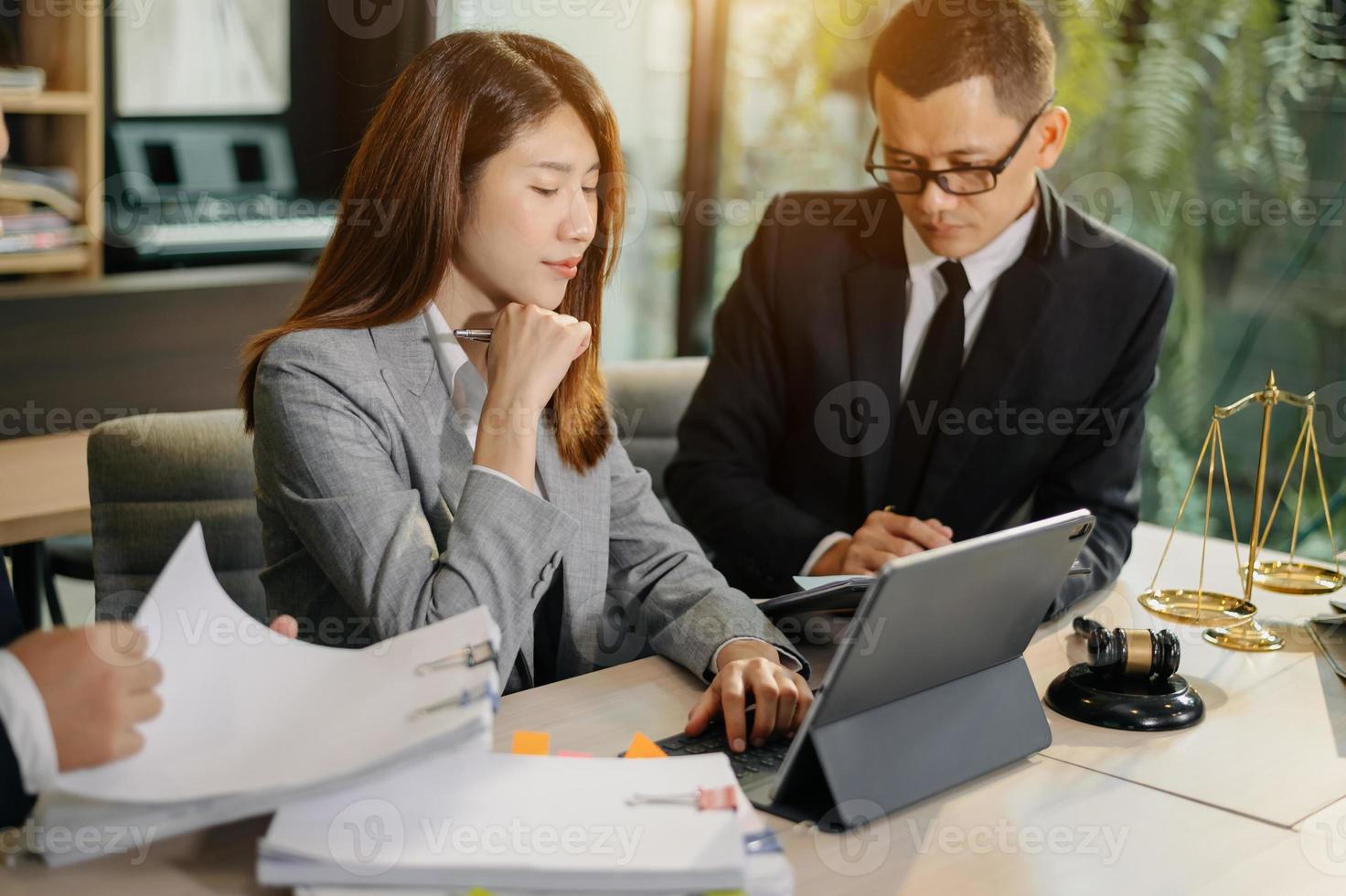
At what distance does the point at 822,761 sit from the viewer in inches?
43.8

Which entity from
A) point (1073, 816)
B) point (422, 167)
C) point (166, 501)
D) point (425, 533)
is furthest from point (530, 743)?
point (166, 501)

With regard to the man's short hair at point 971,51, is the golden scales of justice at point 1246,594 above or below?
below

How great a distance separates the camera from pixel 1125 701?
1398 millimetres

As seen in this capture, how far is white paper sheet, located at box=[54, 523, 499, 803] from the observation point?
0.93 meters

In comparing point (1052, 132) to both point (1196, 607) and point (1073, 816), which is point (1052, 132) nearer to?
point (1196, 607)

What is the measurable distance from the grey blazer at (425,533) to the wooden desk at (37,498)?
526 mm

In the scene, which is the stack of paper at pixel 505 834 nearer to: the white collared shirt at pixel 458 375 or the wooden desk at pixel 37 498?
the white collared shirt at pixel 458 375

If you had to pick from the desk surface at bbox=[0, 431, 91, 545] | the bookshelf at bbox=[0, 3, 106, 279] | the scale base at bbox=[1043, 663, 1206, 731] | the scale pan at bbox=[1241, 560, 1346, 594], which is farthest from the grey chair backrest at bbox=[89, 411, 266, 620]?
the bookshelf at bbox=[0, 3, 106, 279]

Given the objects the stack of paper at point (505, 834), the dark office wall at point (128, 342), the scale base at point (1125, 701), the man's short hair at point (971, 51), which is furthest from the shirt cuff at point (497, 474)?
the dark office wall at point (128, 342)

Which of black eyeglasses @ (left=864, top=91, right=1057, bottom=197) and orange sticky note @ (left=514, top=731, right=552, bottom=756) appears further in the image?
black eyeglasses @ (left=864, top=91, right=1057, bottom=197)

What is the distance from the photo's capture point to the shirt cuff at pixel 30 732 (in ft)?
3.02

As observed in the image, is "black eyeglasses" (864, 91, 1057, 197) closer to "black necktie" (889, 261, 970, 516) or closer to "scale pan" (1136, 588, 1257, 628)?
"black necktie" (889, 261, 970, 516)

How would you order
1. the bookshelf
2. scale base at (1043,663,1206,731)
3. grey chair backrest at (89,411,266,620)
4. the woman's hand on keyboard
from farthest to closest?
the bookshelf → grey chair backrest at (89,411,266,620) → scale base at (1043,663,1206,731) → the woman's hand on keyboard

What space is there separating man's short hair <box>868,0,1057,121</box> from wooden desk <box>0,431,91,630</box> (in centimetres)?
141
